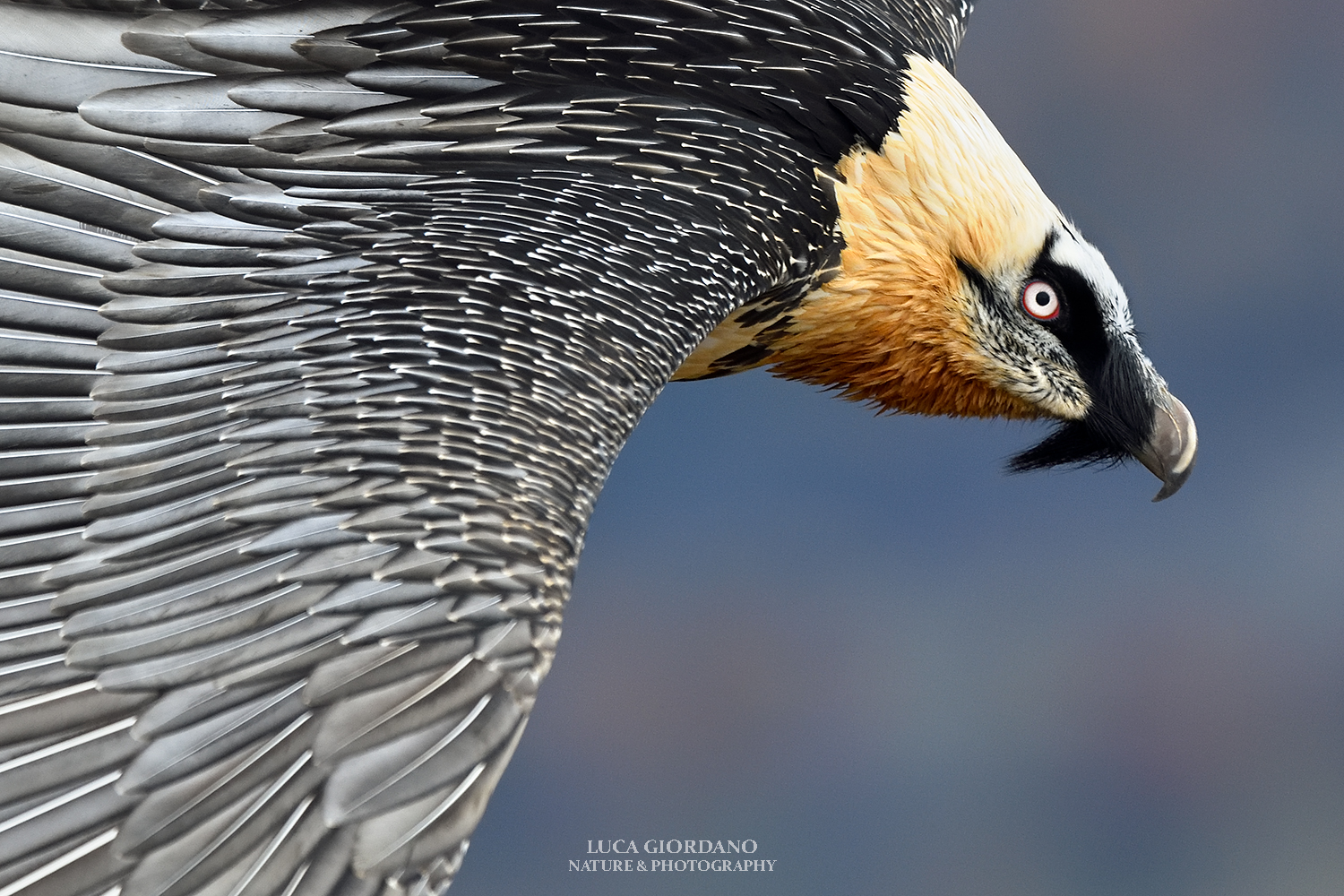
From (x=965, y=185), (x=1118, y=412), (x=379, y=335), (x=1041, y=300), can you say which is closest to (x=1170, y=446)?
(x=1118, y=412)

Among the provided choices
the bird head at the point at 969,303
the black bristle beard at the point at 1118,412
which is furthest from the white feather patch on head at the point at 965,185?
the black bristle beard at the point at 1118,412

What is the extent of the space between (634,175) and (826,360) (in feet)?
0.95

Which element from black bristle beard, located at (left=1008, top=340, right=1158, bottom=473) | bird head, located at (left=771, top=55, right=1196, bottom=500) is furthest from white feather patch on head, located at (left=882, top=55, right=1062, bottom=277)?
black bristle beard, located at (left=1008, top=340, right=1158, bottom=473)

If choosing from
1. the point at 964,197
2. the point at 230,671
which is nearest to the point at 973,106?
the point at 964,197

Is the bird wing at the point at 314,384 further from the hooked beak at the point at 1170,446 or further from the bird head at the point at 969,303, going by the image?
the hooked beak at the point at 1170,446

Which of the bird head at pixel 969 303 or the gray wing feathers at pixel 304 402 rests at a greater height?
the bird head at pixel 969 303

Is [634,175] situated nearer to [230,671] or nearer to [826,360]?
[826,360]

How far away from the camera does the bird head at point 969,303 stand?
3.71 feet

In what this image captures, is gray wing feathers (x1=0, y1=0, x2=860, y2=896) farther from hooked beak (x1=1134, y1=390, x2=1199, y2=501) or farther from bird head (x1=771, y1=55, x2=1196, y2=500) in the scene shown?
hooked beak (x1=1134, y1=390, x2=1199, y2=501)

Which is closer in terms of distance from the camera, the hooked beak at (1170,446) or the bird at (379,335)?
the bird at (379,335)

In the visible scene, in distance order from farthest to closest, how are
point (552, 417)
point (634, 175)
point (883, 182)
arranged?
point (883, 182) → point (634, 175) → point (552, 417)

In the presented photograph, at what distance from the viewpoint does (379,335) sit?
820 mm

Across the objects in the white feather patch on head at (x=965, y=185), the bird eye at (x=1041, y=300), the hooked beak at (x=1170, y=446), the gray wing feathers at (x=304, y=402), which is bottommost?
the gray wing feathers at (x=304, y=402)

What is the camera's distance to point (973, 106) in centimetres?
121
